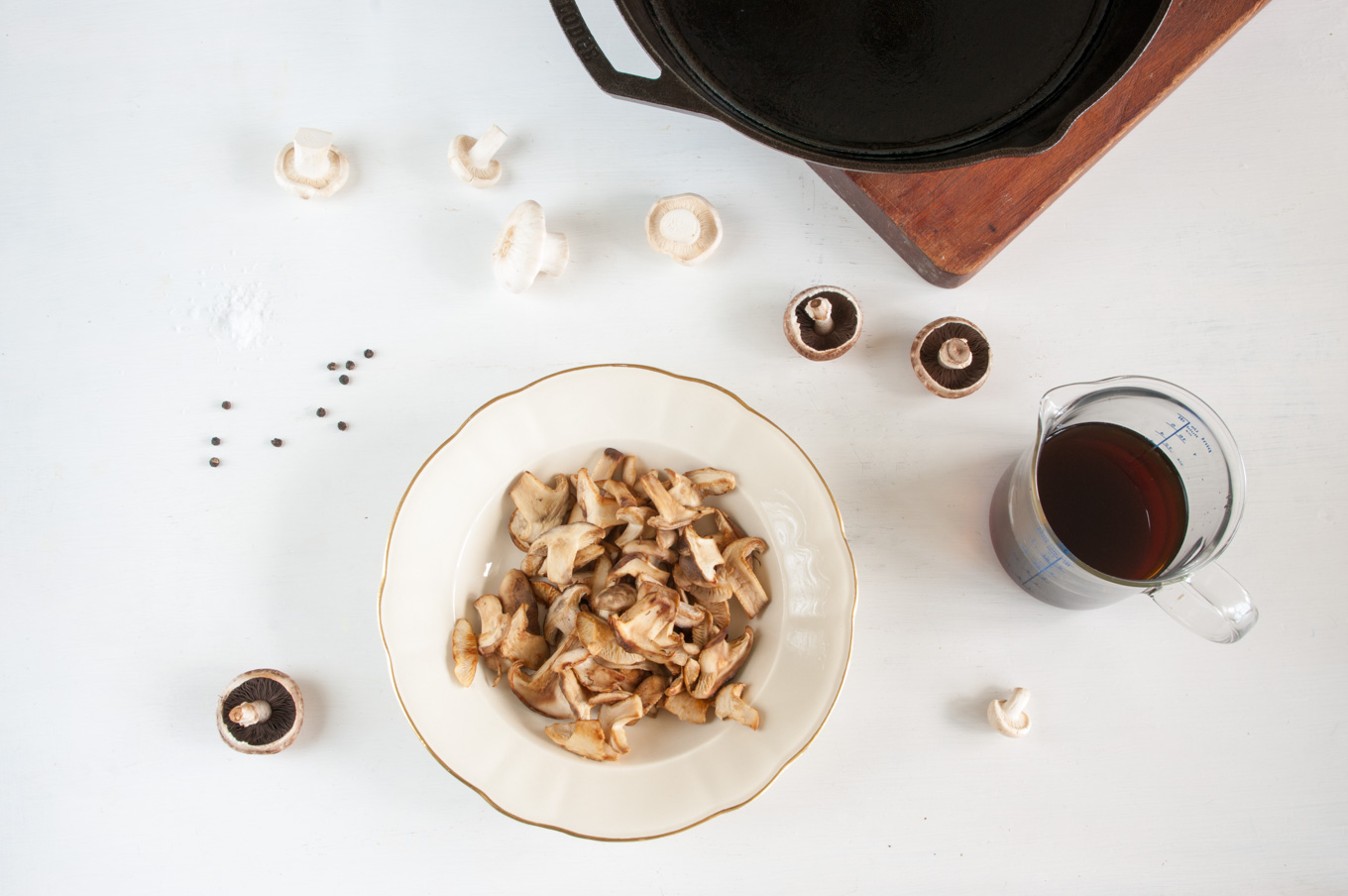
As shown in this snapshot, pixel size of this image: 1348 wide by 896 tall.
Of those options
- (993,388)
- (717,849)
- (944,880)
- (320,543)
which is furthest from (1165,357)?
(320,543)

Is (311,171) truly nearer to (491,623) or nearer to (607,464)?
(607,464)

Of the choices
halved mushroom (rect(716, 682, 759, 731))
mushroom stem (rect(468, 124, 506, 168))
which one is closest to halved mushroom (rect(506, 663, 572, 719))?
halved mushroom (rect(716, 682, 759, 731))

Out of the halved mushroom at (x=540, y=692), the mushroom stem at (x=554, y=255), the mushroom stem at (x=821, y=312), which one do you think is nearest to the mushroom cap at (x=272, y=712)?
the halved mushroom at (x=540, y=692)

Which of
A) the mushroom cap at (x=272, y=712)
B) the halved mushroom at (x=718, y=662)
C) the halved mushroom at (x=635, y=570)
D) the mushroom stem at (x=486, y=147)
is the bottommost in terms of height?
the mushroom cap at (x=272, y=712)

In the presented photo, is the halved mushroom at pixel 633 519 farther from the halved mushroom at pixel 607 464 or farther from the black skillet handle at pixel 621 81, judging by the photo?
the black skillet handle at pixel 621 81

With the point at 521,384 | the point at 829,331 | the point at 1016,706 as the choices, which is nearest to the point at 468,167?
the point at 521,384

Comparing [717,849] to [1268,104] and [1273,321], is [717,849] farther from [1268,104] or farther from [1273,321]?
[1268,104]

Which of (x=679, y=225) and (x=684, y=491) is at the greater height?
(x=679, y=225)
